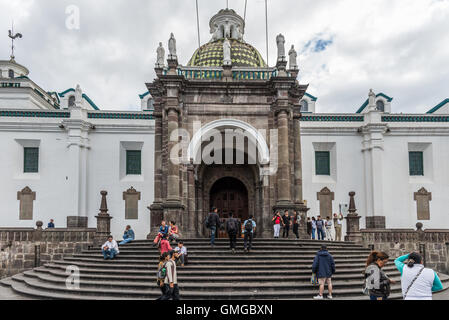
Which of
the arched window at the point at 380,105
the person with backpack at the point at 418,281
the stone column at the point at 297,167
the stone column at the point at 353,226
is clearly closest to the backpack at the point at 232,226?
the stone column at the point at 297,167

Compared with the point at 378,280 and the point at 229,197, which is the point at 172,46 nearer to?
the point at 229,197

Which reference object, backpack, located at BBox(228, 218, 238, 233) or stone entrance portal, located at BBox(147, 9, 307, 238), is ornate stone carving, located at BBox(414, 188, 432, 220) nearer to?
stone entrance portal, located at BBox(147, 9, 307, 238)

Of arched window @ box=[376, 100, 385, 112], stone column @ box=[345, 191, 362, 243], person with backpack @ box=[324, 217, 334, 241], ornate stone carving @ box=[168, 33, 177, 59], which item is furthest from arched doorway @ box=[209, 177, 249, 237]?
arched window @ box=[376, 100, 385, 112]

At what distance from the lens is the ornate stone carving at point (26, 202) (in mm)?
27078

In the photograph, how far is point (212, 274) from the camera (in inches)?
494

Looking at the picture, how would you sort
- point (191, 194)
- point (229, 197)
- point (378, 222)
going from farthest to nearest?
point (378, 222) → point (229, 197) → point (191, 194)

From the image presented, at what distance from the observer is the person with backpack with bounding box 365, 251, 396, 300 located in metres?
6.83

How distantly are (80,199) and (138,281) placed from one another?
16.5 m

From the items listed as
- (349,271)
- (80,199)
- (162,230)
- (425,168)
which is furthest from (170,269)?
(425,168)

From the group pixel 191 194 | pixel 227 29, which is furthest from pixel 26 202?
pixel 227 29

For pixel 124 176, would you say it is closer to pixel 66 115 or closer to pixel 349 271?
pixel 66 115

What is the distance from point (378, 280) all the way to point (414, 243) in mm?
15447

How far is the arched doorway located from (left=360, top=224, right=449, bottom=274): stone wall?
622cm

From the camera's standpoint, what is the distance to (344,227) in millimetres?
27156
